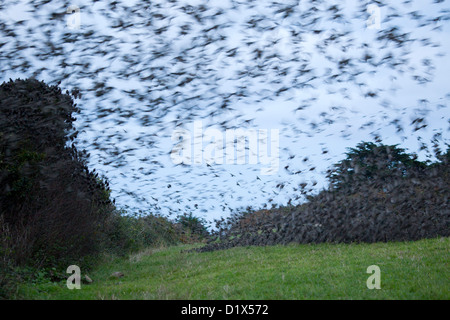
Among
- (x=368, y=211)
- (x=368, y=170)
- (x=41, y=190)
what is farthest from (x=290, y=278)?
(x=368, y=170)

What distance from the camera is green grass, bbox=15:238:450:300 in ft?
24.4

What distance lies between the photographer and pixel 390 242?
1430cm

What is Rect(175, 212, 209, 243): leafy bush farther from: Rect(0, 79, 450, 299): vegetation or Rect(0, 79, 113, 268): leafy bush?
Rect(0, 79, 113, 268): leafy bush

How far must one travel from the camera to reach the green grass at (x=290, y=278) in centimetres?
744

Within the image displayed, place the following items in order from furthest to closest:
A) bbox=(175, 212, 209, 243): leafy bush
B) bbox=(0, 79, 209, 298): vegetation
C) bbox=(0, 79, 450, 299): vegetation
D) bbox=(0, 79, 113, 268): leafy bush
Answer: bbox=(175, 212, 209, 243): leafy bush, bbox=(0, 79, 113, 268): leafy bush, bbox=(0, 79, 209, 298): vegetation, bbox=(0, 79, 450, 299): vegetation

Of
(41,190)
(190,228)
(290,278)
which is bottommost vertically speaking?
(190,228)

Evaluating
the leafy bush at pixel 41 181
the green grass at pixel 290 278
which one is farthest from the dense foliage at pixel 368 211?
the leafy bush at pixel 41 181

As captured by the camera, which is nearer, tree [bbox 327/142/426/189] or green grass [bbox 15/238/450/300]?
green grass [bbox 15/238/450/300]

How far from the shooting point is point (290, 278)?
27.8ft

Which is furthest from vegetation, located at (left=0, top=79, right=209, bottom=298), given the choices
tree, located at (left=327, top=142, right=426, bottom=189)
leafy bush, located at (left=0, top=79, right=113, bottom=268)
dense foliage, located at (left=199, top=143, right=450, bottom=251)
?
tree, located at (left=327, top=142, right=426, bottom=189)

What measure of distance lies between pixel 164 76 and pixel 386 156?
1114 centimetres

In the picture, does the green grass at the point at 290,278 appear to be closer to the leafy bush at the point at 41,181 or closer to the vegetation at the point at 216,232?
the vegetation at the point at 216,232

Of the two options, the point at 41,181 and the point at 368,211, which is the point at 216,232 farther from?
the point at 41,181
